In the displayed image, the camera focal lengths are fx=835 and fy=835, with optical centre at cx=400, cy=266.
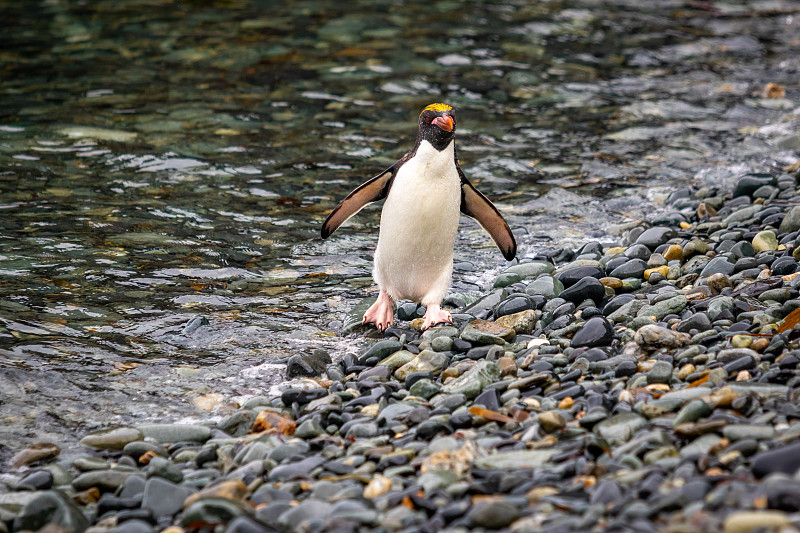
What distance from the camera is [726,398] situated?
3.29 metres

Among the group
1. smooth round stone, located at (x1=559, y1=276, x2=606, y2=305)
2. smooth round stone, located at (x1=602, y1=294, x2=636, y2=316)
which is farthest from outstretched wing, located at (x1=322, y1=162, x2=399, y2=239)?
smooth round stone, located at (x1=602, y1=294, x2=636, y2=316)

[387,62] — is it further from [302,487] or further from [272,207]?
[302,487]

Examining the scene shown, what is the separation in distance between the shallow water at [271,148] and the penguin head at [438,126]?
1.38 metres

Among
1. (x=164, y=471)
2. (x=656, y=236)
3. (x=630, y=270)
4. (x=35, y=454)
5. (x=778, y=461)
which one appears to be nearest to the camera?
(x=778, y=461)

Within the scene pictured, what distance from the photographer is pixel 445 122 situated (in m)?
5.20

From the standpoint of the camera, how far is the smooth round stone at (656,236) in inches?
237

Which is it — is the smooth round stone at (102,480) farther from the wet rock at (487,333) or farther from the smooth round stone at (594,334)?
the smooth round stone at (594,334)

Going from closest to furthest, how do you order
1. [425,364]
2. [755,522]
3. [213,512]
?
[755,522]
[213,512]
[425,364]

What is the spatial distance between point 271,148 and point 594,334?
559 cm

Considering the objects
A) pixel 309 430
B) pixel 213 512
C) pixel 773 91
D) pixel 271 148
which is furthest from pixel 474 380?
pixel 773 91

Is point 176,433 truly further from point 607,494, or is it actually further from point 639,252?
point 639,252

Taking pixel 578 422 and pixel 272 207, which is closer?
pixel 578 422

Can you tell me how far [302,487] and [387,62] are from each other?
9.35m

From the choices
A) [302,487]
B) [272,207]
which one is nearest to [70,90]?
[272,207]
